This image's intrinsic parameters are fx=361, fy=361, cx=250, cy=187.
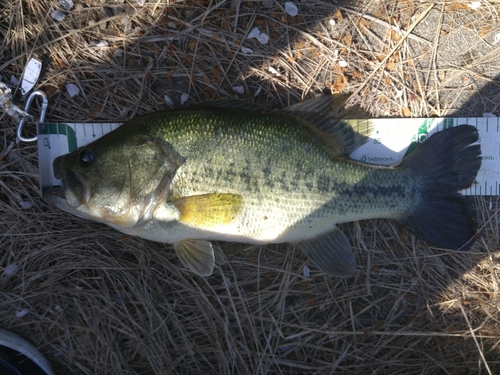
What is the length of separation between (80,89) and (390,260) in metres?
2.81

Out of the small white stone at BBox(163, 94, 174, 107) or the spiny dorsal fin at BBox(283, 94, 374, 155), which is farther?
the small white stone at BBox(163, 94, 174, 107)

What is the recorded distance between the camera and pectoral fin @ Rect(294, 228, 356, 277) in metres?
2.66

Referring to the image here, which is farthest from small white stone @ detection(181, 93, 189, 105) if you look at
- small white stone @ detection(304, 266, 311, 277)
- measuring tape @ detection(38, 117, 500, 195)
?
small white stone @ detection(304, 266, 311, 277)

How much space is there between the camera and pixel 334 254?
105 inches

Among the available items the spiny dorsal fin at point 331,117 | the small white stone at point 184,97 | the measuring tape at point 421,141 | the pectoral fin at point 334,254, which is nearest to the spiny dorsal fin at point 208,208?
the pectoral fin at point 334,254

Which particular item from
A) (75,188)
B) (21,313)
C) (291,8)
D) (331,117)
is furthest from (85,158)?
(291,8)

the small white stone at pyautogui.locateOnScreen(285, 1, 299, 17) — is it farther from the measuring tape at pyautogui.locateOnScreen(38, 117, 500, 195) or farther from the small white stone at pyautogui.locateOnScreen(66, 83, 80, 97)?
the small white stone at pyautogui.locateOnScreen(66, 83, 80, 97)

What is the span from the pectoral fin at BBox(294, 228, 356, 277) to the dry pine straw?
0.22 metres

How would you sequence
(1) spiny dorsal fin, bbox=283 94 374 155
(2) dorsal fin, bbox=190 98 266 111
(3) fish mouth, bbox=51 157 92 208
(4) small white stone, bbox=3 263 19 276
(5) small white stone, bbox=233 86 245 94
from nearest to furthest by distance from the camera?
(3) fish mouth, bbox=51 157 92 208 < (2) dorsal fin, bbox=190 98 266 111 < (1) spiny dorsal fin, bbox=283 94 374 155 < (4) small white stone, bbox=3 263 19 276 < (5) small white stone, bbox=233 86 245 94

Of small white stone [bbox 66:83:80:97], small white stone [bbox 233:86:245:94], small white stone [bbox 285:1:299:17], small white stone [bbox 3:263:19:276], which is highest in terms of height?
small white stone [bbox 285:1:299:17]

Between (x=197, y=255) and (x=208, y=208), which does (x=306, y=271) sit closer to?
(x=197, y=255)

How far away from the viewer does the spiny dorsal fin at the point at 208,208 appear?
92.0 inches

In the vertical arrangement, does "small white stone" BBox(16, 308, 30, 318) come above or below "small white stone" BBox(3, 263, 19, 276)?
below

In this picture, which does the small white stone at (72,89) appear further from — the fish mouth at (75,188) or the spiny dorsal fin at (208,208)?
the spiny dorsal fin at (208,208)
